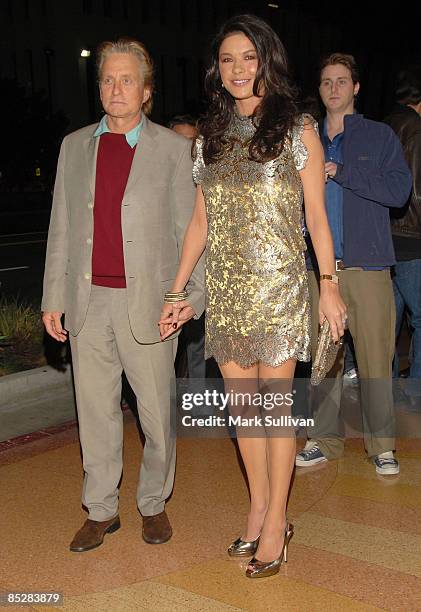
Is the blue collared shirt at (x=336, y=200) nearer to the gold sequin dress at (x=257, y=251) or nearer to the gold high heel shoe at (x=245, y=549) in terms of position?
the gold sequin dress at (x=257, y=251)

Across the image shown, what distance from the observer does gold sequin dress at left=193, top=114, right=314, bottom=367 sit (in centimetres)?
334

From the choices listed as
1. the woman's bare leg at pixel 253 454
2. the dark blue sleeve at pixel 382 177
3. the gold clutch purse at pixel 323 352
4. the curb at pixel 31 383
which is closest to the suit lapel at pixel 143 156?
the woman's bare leg at pixel 253 454

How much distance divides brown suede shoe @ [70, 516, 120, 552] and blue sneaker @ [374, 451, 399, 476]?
1613 millimetres

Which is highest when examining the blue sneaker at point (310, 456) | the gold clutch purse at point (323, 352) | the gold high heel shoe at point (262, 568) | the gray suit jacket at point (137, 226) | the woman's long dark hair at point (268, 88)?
the woman's long dark hair at point (268, 88)

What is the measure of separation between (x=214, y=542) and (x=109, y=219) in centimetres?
159

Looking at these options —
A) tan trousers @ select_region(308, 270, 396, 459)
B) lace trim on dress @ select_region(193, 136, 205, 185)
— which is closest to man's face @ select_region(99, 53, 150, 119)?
lace trim on dress @ select_region(193, 136, 205, 185)

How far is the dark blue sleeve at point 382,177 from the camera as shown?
14.8ft

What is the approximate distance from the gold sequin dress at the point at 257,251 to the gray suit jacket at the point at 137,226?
0.33m

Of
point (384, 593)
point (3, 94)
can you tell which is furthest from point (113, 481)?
point (3, 94)

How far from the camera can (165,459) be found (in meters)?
3.94

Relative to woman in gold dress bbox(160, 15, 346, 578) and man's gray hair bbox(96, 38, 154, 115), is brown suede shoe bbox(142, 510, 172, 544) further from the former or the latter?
man's gray hair bbox(96, 38, 154, 115)

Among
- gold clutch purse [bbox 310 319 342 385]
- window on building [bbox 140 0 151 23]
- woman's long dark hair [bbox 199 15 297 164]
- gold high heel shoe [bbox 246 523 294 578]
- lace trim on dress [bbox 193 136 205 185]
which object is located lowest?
gold high heel shoe [bbox 246 523 294 578]

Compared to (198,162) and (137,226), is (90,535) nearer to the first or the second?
(137,226)

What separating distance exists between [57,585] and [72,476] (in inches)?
52.9
